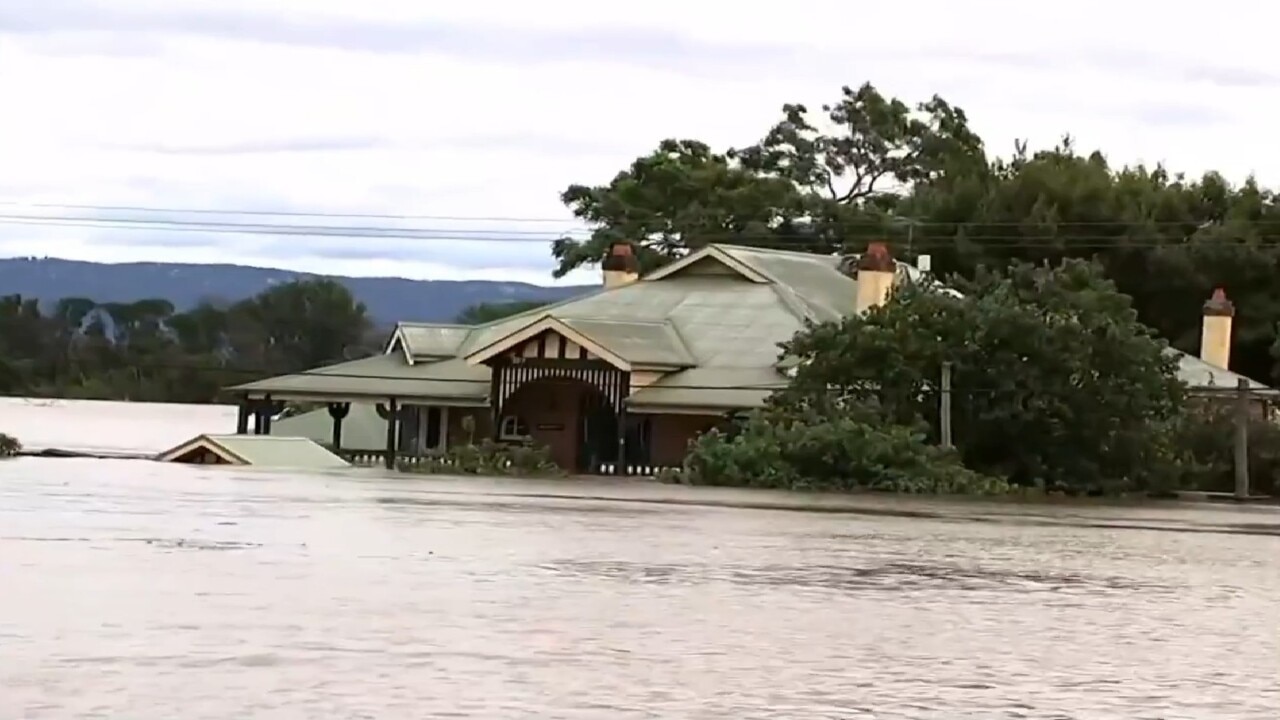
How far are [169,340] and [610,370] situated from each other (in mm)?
44059

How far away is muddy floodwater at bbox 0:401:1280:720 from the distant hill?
2974 inches

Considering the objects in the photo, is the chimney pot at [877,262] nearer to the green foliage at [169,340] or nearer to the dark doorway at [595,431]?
the dark doorway at [595,431]

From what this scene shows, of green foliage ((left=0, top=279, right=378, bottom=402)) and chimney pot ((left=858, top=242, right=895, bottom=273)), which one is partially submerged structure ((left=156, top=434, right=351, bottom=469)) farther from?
green foliage ((left=0, top=279, right=378, bottom=402))

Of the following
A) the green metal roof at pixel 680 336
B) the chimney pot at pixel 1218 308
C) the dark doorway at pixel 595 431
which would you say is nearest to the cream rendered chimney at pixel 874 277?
the green metal roof at pixel 680 336

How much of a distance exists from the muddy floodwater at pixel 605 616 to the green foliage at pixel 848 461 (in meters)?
10.2

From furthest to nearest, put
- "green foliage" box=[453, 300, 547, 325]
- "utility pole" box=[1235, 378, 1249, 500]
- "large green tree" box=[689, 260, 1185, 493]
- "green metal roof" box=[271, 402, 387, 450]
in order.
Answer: "green foliage" box=[453, 300, 547, 325], "green metal roof" box=[271, 402, 387, 450], "utility pole" box=[1235, 378, 1249, 500], "large green tree" box=[689, 260, 1185, 493]

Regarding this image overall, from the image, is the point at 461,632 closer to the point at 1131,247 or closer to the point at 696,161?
the point at 1131,247

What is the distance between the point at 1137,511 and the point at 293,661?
24950 mm

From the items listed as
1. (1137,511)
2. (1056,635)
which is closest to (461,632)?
(1056,635)

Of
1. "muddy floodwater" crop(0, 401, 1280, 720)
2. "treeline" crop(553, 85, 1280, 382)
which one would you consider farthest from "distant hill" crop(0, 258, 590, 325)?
"muddy floodwater" crop(0, 401, 1280, 720)

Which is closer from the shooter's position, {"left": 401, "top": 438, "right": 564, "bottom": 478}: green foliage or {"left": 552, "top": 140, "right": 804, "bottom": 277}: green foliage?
{"left": 401, "top": 438, "right": 564, "bottom": 478}: green foliage

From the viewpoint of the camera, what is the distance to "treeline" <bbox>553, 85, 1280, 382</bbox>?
205 feet

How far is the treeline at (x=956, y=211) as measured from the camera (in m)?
62.5

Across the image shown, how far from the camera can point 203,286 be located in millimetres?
121750
